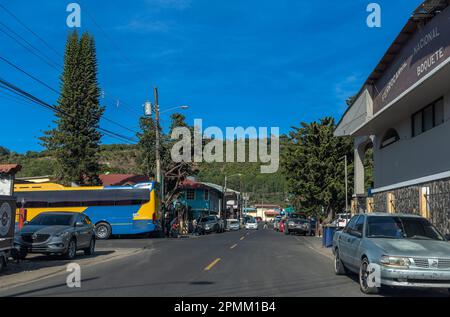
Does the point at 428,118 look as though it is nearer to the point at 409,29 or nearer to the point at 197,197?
the point at 409,29

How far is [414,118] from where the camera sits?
21.4 metres

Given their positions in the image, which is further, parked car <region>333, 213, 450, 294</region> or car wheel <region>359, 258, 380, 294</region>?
car wheel <region>359, 258, 380, 294</region>

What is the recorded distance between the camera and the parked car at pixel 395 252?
9.20 metres

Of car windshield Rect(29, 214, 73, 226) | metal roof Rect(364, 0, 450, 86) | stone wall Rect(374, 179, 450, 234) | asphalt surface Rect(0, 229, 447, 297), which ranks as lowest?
asphalt surface Rect(0, 229, 447, 297)

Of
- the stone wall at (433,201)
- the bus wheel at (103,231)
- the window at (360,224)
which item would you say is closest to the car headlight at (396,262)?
the window at (360,224)

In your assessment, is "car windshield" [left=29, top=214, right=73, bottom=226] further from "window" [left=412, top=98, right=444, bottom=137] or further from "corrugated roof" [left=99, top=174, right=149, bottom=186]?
"corrugated roof" [left=99, top=174, right=149, bottom=186]

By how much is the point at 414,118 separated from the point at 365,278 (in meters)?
13.0

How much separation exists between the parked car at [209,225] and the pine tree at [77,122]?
34.5 ft

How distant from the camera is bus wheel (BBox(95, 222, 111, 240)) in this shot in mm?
33656

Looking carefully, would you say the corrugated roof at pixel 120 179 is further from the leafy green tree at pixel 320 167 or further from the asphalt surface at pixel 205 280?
the asphalt surface at pixel 205 280

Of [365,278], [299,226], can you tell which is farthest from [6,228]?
[299,226]

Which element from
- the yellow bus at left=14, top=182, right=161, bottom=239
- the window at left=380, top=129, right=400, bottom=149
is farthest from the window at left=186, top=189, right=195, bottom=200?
the window at left=380, top=129, right=400, bottom=149
